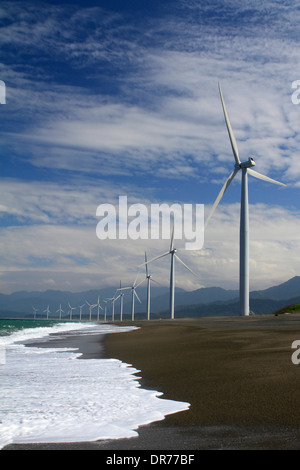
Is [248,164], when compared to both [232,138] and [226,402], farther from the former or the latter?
[226,402]

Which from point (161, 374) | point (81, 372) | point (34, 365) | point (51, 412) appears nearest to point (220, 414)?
point (51, 412)

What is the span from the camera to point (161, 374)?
1319 cm

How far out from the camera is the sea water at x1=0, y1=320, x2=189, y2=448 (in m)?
7.21

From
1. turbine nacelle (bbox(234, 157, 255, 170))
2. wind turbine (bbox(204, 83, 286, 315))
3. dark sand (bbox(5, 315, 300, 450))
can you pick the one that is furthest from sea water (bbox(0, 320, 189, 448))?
turbine nacelle (bbox(234, 157, 255, 170))

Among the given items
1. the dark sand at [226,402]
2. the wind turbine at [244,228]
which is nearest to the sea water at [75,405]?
the dark sand at [226,402]

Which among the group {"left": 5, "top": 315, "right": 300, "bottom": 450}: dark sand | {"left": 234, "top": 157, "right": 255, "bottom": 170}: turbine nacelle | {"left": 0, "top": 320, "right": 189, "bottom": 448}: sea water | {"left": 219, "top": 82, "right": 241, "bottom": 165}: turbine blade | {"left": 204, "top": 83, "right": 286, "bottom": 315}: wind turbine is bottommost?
{"left": 0, "top": 320, "right": 189, "bottom": 448}: sea water

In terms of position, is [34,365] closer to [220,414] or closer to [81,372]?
[81,372]

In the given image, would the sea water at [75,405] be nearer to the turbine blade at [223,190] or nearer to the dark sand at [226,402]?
the dark sand at [226,402]

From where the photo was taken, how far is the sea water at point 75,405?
721 cm

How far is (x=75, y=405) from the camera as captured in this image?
939 centimetres

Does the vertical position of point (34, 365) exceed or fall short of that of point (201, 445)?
it falls short

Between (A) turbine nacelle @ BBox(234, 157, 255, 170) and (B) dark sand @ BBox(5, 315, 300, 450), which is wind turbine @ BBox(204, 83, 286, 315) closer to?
(A) turbine nacelle @ BBox(234, 157, 255, 170)
